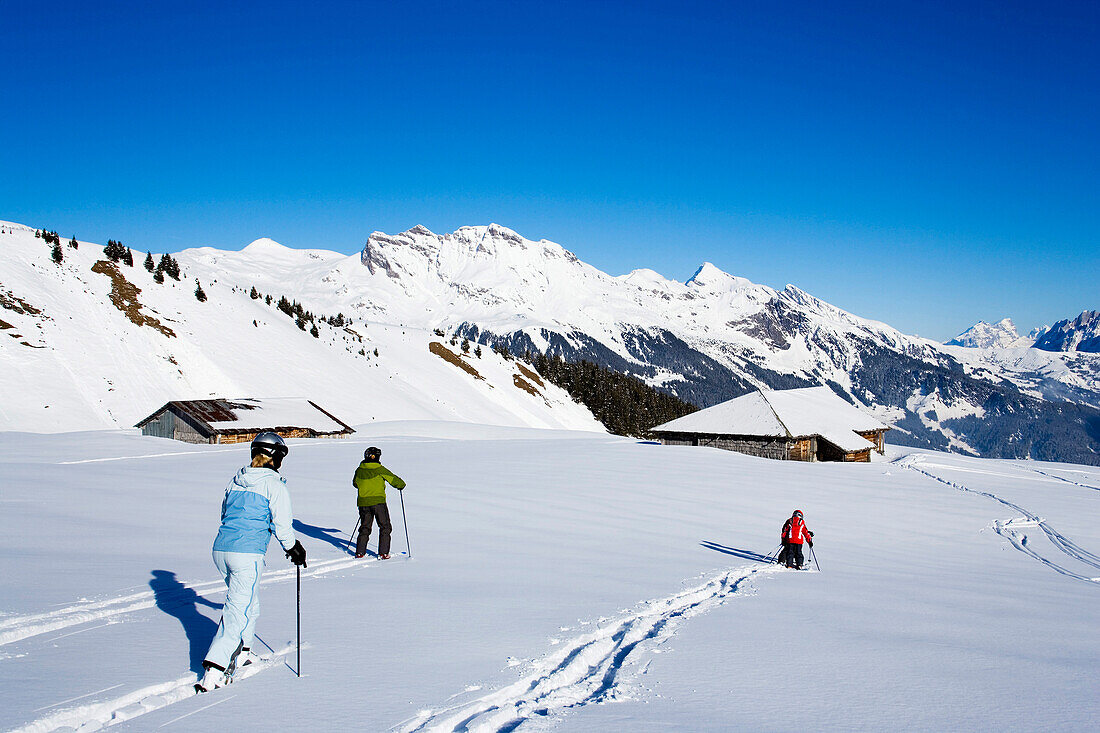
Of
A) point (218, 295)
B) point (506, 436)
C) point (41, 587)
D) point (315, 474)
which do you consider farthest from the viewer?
point (218, 295)

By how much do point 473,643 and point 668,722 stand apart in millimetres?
2440

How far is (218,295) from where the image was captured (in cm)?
7038

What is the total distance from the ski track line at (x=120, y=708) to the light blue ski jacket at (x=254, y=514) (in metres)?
1.11

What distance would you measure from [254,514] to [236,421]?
35.7 meters

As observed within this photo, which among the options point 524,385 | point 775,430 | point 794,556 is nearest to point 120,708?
point 794,556

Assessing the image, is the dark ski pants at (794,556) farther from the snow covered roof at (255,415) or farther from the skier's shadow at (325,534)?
the snow covered roof at (255,415)

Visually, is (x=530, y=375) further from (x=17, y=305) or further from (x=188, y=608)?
(x=188, y=608)

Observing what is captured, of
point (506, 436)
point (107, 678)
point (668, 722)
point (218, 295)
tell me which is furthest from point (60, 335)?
point (668, 722)

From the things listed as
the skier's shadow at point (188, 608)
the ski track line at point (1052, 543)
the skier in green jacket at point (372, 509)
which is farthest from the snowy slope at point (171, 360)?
the ski track line at point (1052, 543)

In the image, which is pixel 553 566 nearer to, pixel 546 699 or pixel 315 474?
pixel 546 699

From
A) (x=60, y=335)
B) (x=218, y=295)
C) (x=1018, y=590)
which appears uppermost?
(x=218, y=295)

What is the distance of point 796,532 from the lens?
12.8m

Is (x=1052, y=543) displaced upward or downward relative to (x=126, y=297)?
downward

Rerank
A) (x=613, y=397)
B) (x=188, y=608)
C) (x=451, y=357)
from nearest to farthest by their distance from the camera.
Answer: (x=188, y=608) < (x=451, y=357) < (x=613, y=397)
